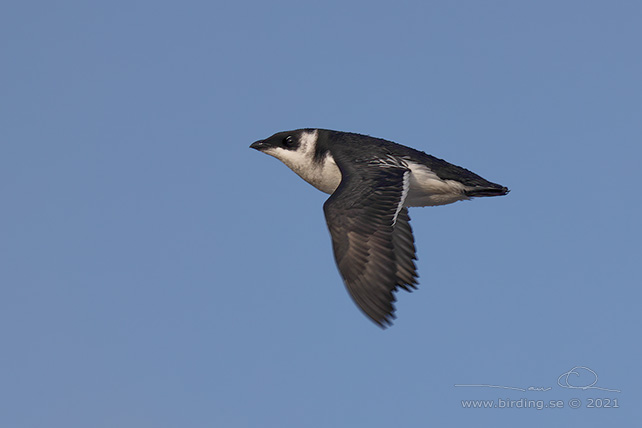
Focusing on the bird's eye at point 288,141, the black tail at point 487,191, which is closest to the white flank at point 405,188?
the black tail at point 487,191

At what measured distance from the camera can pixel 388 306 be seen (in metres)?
8.84

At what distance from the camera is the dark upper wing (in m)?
8.98

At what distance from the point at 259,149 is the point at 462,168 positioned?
3.47 m

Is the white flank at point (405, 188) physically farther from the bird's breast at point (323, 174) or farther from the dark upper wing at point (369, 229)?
the bird's breast at point (323, 174)

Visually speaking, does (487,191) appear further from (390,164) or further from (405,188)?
(405,188)

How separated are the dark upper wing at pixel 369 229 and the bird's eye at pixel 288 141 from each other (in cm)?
189

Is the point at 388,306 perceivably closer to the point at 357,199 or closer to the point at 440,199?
the point at 357,199

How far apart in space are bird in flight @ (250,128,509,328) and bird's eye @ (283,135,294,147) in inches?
0.6

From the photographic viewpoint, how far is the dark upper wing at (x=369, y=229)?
898cm

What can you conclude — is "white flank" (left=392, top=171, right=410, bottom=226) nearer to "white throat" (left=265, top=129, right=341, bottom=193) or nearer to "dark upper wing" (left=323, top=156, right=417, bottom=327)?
"dark upper wing" (left=323, top=156, right=417, bottom=327)

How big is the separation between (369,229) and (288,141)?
371 centimetres

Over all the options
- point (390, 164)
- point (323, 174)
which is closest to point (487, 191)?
point (390, 164)

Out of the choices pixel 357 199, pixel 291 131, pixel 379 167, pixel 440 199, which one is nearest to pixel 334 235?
pixel 357 199

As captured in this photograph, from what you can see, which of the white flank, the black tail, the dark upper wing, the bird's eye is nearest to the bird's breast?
the bird's eye
